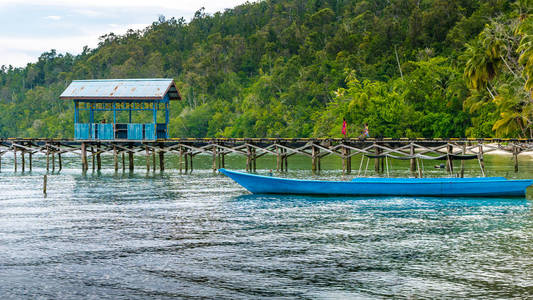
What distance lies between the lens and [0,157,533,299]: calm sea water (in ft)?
49.3

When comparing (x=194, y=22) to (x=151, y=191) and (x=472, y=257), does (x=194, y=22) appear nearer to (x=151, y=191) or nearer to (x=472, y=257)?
(x=151, y=191)

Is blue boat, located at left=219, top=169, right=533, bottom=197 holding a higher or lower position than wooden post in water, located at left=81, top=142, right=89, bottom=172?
lower

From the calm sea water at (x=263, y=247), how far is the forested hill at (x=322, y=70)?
27478mm

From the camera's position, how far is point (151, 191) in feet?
116

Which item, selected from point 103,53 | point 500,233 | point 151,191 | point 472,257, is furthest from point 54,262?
point 103,53

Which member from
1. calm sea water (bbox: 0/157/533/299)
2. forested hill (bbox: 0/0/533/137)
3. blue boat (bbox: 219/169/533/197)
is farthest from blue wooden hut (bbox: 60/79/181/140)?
forested hill (bbox: 0/0/533/137)

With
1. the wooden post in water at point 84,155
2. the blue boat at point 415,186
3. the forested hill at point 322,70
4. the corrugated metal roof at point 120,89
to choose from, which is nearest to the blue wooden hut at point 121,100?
the corrugated metal roof at point 120,89

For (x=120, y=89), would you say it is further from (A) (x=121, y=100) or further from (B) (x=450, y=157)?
(B) (x=450, y=157)

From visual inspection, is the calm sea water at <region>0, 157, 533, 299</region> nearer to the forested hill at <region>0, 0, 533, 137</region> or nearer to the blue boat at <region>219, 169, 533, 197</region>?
the blue boat at <region>219, 169, 533, 197</region>

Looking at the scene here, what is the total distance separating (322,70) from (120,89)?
52307mm

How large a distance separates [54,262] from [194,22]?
14412 cm

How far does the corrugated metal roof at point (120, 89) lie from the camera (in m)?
44.6

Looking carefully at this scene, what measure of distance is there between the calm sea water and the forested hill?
1082 inches

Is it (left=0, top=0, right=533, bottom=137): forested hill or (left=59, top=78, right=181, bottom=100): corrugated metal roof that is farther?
(left=0, top=0, right=533, bottom=137): forested hill
